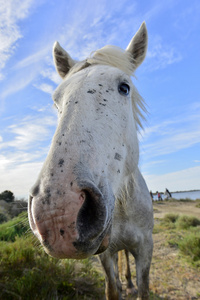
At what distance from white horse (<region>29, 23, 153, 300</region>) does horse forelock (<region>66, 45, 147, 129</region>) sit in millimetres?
11

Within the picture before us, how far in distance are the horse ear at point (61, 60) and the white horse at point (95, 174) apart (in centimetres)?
1

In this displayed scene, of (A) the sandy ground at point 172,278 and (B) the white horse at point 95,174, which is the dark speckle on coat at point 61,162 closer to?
(B) the white horse at point 95,174

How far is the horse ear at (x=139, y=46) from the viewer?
8.62 ft

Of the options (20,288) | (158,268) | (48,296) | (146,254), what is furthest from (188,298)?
(20,288)

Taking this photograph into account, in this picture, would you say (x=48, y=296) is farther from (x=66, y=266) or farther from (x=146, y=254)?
Result: (x=146, y=254)

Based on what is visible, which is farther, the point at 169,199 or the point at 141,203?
the point at 169,199

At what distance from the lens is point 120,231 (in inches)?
97.8

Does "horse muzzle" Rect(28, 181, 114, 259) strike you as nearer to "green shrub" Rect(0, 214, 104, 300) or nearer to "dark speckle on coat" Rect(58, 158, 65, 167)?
"dark speckle on coat" Rect(58, 158, 65, 167)

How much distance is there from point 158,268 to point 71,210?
519 cm

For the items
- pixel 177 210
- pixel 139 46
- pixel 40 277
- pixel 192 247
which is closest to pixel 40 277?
pixel 40 277

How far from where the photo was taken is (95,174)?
47.4 inches

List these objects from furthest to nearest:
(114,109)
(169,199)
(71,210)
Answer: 1. (169,199)
2. (114,109)
3. (71,210)

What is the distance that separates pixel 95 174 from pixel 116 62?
1.72 meters

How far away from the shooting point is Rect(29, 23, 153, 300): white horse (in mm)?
1009
